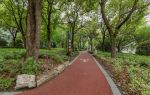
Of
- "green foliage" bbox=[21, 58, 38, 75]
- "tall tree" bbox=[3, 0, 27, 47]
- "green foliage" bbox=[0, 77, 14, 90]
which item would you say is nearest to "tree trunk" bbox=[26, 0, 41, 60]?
"green foliage" bbox=[21, 58, 38, 75]

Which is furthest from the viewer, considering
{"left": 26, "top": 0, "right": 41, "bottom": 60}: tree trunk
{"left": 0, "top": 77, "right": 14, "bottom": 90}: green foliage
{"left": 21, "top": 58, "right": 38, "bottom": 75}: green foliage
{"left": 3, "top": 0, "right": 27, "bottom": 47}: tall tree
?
{"left": 3, "top": 0, "right": 27, "bottom": 47}: tall tree

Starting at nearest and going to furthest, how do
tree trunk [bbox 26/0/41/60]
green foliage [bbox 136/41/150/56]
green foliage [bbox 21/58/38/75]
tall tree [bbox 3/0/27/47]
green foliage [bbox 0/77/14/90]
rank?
green foliage [bbox 0/77/14/90], green foliage [bbox 21/58/38/75], tree trunk [bbox 26/0/41/60], tall tree [bbox 3/0/27/47], green foliage [bbox 136/41/150/56]

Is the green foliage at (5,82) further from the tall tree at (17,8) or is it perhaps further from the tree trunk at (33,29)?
the tall tree at (17,8)

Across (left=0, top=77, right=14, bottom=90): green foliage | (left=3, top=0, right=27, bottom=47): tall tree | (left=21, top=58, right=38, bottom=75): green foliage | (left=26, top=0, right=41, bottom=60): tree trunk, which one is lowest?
(left=0, top=77, right=14, bottom=90): green foliage

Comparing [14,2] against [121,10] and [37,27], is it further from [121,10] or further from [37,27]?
[37,27]

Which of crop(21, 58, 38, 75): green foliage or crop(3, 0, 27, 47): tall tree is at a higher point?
crop(3, 0, 27, 47): tall tree

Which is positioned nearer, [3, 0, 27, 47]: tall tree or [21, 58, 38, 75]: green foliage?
[21, 58, 38, 75]: green foliage

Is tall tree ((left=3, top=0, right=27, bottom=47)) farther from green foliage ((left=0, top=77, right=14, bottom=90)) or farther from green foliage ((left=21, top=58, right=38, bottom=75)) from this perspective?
green foliage ((left=0, top=77, right=14, bottom=90))

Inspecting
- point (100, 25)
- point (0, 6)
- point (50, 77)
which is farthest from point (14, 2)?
point (50, 77)

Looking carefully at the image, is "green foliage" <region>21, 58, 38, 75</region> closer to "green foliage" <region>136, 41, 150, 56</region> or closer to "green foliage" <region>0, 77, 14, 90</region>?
"green foliage" <region>0, 77, 14, 90</region>

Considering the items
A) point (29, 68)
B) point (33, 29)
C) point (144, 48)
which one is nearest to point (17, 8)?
point (33, 29)

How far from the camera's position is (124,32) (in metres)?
40.8

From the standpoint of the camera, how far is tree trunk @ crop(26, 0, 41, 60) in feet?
39.8

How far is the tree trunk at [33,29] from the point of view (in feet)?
39.8
